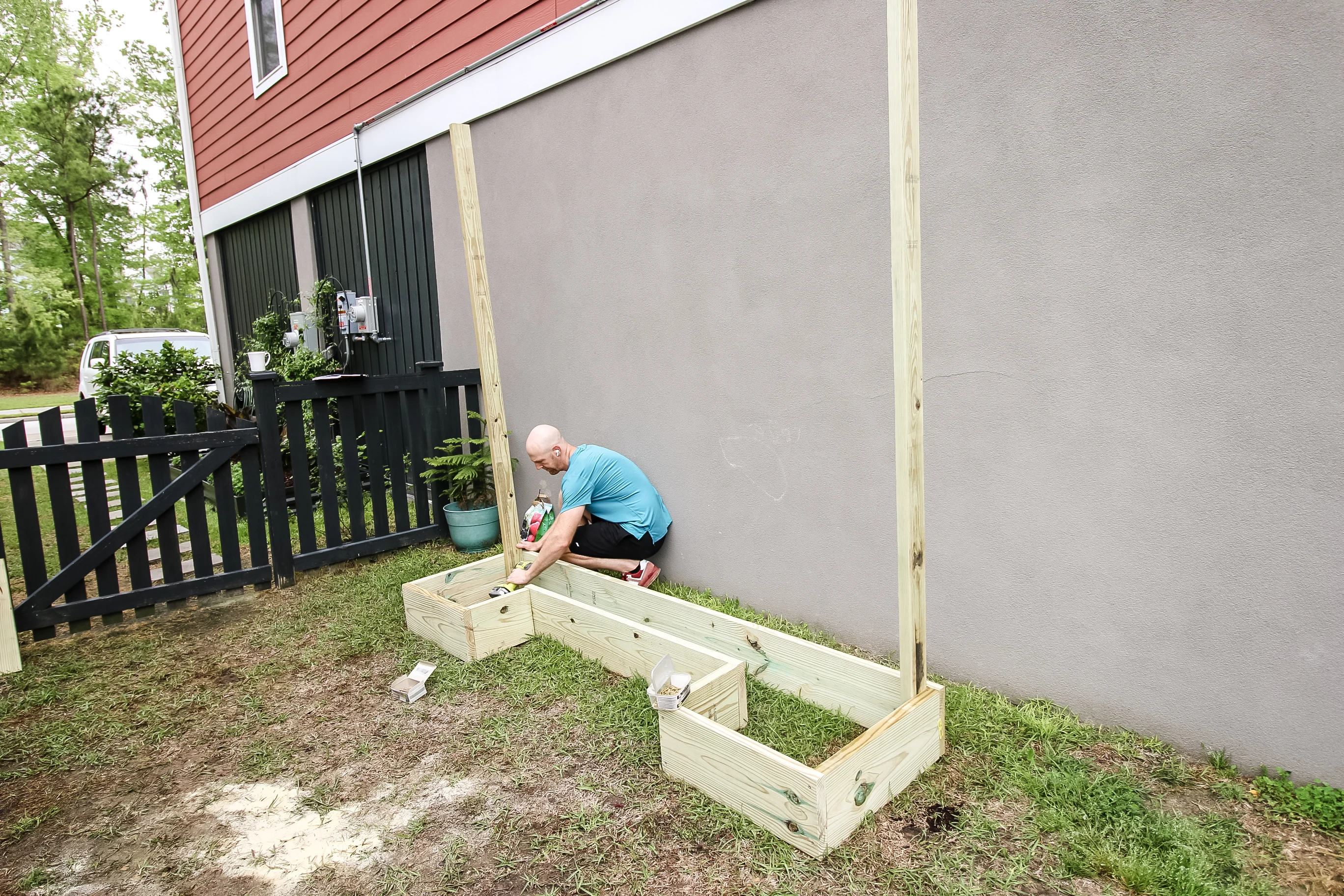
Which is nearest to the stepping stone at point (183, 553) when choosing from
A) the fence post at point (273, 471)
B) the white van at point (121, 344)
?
the fence post at point (273, 471)

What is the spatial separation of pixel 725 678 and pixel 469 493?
130 inches

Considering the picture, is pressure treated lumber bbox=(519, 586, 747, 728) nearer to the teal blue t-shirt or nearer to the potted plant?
the teal blue t-shirt

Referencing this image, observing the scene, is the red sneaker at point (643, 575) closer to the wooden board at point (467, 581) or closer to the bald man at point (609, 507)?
the bald man at point (609, 507)

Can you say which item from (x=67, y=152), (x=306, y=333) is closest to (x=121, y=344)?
(x=306, y=333)

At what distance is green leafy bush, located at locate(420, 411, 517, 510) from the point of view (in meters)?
5.27

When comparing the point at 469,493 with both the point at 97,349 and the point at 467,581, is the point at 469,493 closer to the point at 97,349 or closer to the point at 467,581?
the point at 467,581

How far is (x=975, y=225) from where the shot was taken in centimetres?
277

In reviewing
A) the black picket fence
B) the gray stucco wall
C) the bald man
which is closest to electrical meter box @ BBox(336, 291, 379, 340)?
the black picket fence

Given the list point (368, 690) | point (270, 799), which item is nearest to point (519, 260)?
point (368, 690)

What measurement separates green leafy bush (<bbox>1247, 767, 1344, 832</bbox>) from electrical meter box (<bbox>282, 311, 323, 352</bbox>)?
830 cm

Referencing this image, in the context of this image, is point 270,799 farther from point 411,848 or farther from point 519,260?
point 519,260

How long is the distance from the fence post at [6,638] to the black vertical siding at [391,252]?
3189 millimetres

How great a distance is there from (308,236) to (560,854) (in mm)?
7560

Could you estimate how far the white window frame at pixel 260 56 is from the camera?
301 inches
